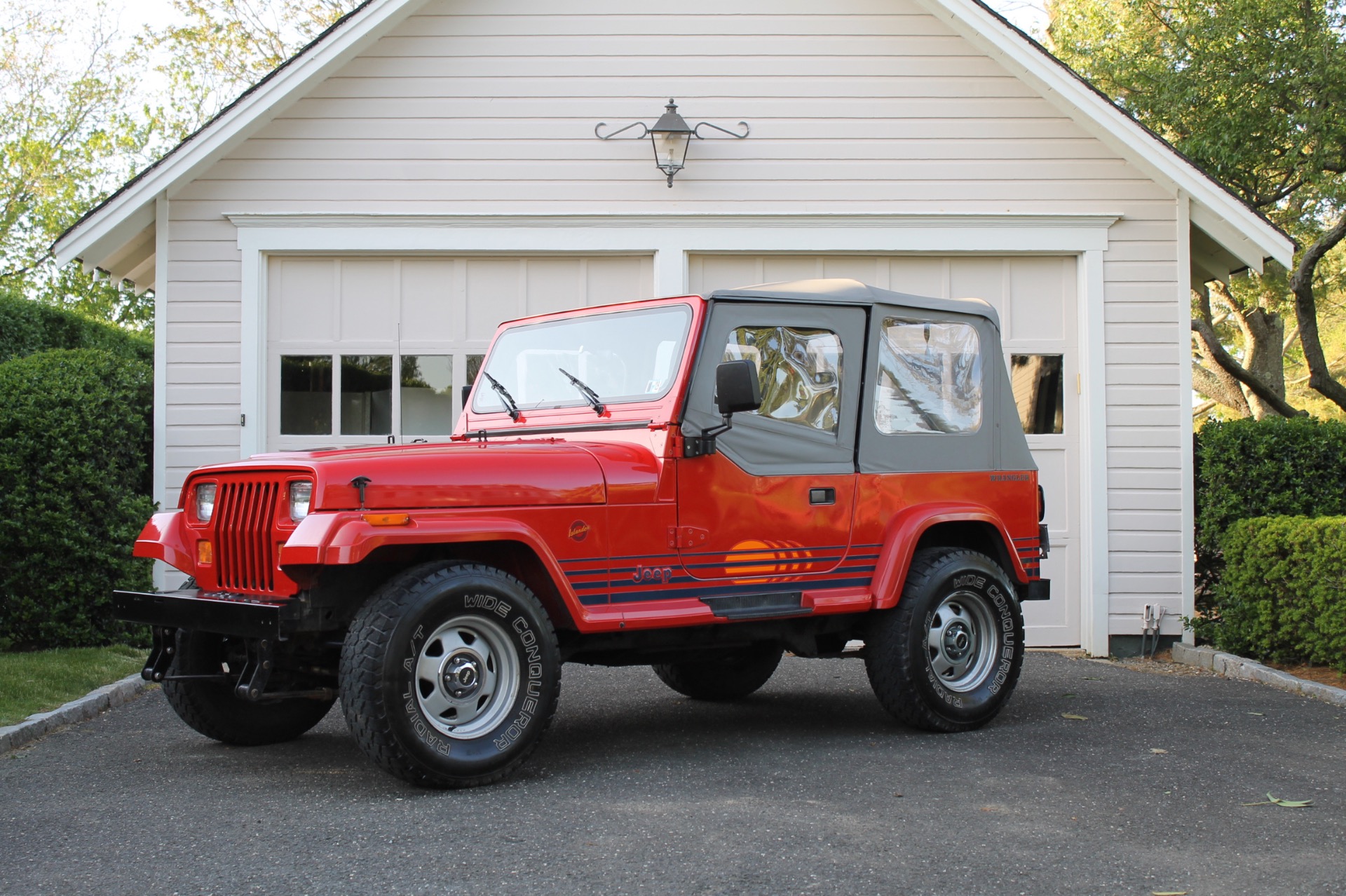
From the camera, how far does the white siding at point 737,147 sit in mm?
9844

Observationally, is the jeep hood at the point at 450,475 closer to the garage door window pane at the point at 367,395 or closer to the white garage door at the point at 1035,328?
the garage door window pane at the point at 367,395

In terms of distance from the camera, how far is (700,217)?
9.89m

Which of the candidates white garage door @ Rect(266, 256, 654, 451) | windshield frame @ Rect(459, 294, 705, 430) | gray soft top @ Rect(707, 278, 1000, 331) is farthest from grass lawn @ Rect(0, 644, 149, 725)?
gray soft top @ Rect(707, 278, 1000, 331)

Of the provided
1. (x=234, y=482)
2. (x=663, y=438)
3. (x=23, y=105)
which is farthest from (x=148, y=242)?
(x=23, y=105)

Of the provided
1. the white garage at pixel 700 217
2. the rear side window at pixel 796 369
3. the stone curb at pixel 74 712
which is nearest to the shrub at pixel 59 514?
the stone curb at pixel 74 712

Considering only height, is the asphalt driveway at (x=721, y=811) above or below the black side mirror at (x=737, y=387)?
below

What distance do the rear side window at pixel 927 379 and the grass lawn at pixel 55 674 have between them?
4452 millimetres

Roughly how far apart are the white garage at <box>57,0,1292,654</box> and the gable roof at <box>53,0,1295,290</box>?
0.03 m

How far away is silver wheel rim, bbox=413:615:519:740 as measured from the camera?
497cm

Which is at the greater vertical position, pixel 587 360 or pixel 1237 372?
pixel 1237 372

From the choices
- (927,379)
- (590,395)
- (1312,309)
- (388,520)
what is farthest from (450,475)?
(1312,309)

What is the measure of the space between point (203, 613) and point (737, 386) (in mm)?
2267

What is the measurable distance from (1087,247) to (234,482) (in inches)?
269

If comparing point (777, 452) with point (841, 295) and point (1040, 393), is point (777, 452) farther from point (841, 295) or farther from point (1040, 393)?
point (1040, 393)
